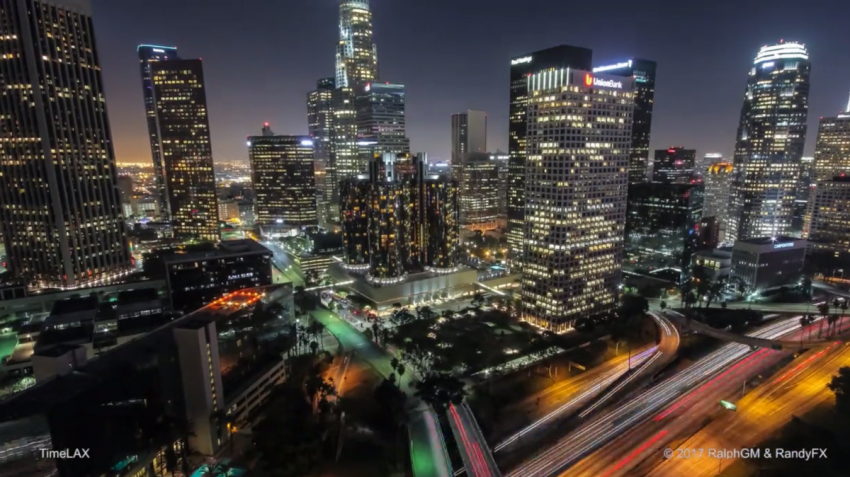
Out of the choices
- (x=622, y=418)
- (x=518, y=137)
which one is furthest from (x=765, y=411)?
(x=518, y=137)

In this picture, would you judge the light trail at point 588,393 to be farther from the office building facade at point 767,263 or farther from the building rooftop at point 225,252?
the building rooftop at point 225,252

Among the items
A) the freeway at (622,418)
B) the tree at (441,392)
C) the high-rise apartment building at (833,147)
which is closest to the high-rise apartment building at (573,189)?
the freeway at (622,418)

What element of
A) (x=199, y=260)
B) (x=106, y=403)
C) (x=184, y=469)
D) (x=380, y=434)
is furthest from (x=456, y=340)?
(x=199, y=260)

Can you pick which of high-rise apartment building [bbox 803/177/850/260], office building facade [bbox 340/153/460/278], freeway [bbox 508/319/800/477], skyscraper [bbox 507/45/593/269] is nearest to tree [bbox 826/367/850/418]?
freeway [bbox 508/319/800/477]

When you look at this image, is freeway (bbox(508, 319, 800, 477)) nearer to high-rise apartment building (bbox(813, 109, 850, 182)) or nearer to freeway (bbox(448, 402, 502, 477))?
freeway (bbox(448, 402, 502, 477))

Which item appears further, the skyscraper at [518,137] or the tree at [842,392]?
the skyscraper at [518,137]

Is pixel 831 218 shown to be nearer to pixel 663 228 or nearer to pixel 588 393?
pixel 663 228
